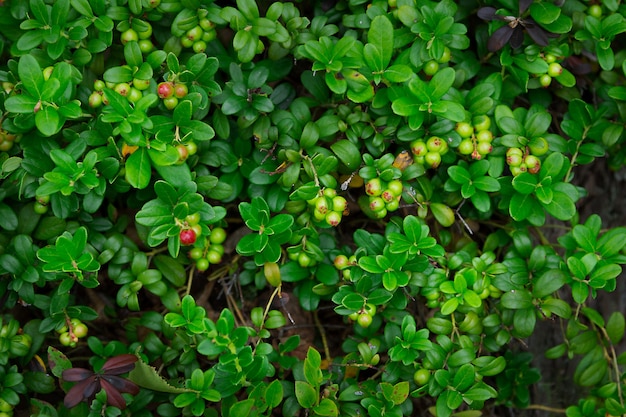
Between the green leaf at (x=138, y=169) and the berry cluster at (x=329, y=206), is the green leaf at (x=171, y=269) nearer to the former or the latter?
the green leaf at (x=138, y=169)

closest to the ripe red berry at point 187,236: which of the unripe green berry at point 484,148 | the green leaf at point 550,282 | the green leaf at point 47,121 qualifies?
the green leaf at point 47,121

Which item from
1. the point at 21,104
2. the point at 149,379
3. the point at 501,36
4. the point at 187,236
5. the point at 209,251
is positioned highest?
the point at 501,36

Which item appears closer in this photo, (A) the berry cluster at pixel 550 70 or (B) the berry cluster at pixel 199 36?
(B) the berry cluster at pixel 199 36

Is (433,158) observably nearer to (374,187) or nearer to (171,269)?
(374,187)

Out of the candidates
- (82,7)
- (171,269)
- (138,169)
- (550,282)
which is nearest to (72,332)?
(171,269)

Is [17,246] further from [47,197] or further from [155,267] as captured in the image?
[155,267]

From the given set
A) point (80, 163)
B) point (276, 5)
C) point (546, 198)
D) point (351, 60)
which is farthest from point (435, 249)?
point (80, 163)
